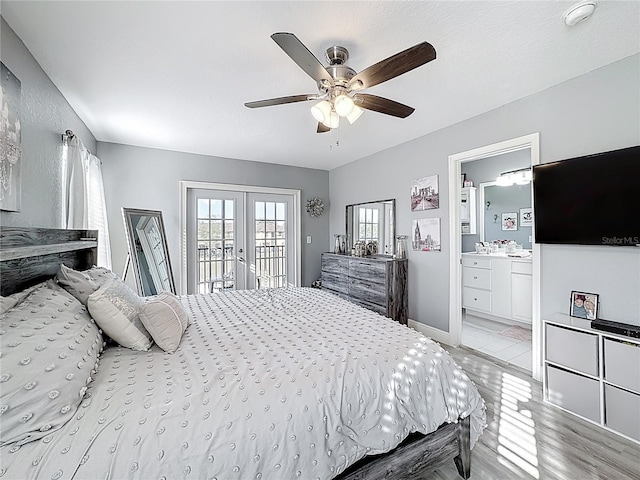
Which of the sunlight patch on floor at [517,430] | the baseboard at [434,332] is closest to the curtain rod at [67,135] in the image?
the sunlight patch on floor at [517,430]

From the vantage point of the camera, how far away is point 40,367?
923 mm

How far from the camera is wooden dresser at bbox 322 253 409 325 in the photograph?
3.68 metres

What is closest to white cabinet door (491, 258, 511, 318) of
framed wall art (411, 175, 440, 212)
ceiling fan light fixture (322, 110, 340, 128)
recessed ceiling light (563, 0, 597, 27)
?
framed wall art (411, 175, 440, 212)

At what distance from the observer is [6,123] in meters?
1.53

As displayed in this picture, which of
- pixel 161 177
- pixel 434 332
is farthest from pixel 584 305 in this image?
pixel 161 177

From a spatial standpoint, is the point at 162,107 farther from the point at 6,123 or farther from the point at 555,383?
the point at 555,383

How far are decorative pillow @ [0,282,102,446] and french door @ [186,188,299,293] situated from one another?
3162 mm

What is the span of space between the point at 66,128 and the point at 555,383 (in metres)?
4.67

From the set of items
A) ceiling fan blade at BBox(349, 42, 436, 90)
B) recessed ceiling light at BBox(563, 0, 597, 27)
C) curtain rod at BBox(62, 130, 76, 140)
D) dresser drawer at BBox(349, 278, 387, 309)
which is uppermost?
recessed ceiling light at BBox(563, 0, 597, 27)

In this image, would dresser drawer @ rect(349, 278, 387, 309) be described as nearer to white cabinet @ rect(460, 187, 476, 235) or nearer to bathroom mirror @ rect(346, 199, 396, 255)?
bathroom mirror @ rect(346, 199, 396, 255)

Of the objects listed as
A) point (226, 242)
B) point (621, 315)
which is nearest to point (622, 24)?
point (621, 315)

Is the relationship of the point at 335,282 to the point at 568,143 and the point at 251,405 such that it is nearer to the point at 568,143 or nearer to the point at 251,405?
the point at 568,143

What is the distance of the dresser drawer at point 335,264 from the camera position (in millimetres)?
4426

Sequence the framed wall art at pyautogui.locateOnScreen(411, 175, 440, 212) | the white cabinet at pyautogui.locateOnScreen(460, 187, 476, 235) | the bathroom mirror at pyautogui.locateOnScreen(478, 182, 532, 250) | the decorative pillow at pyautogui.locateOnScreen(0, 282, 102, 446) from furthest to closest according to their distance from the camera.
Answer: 1. the white cabinet at pyautogui.locateOnScreen(460, 187, 476, 235)
2. the bathroom mirror at pyautogui.locateOnScreen(478, 182, 532, 250)
3. the framed wall art at pyautogui.locateOnScreen(411, 175, 440, 212)
4. the decorative pillow at pyautogui.locateOnScreen(0, 282, 102, 446)
